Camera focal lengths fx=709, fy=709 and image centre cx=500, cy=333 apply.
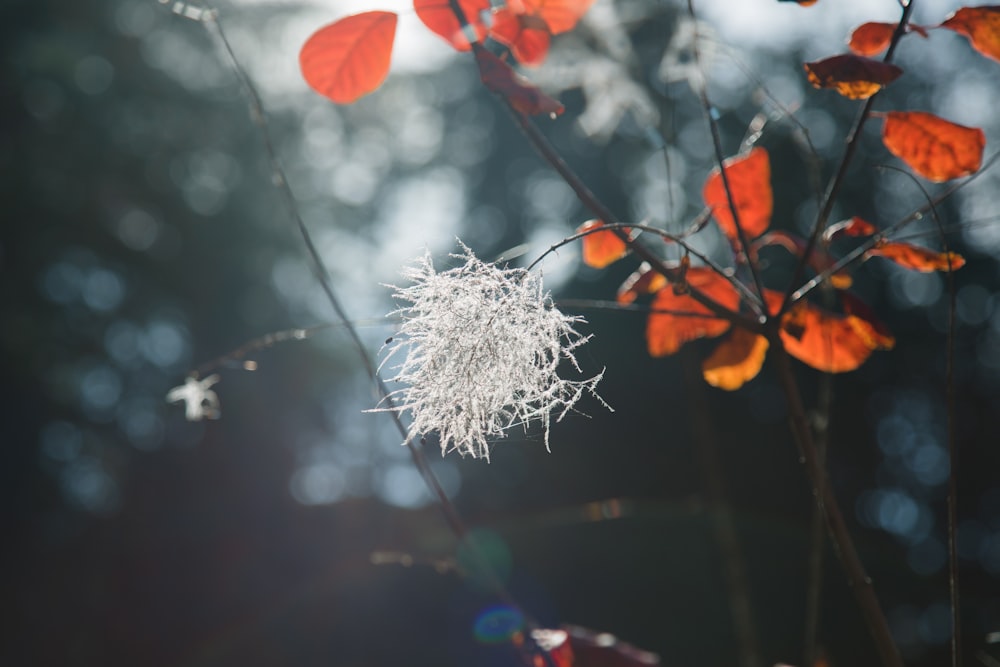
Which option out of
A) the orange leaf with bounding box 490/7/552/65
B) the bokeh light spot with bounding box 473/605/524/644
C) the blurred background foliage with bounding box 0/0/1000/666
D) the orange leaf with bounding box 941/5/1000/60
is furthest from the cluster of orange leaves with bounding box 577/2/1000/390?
the blurred background foliage with bounding box 0/0/1000/666

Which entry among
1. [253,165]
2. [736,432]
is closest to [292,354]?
[253,165]

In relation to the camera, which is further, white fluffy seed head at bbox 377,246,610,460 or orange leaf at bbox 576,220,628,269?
orange leaf at bbox 576,220,628,269

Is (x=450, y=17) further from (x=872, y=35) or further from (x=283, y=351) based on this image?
(x=283, y=351)

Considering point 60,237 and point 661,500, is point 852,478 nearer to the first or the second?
point 661,500

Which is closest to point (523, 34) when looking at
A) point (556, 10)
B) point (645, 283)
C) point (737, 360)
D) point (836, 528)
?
point (556, 10)

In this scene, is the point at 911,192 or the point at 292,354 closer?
the point at 911,192

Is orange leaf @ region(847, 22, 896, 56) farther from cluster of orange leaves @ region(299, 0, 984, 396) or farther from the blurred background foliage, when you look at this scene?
the blurred background foliage
